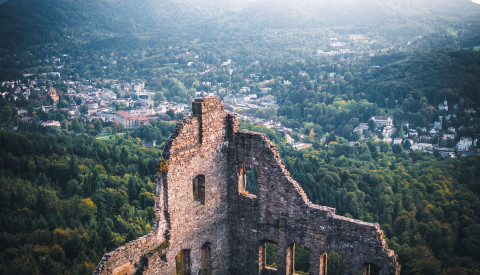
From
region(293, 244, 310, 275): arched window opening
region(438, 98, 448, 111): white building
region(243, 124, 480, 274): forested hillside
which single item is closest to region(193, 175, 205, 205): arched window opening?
region(293, 244, 310, 275): arched window opening

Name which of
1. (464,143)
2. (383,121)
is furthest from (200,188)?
(383,121)

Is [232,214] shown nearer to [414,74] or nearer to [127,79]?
[414,74]

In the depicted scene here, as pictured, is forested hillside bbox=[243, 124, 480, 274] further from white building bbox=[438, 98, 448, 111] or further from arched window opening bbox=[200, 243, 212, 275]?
white building bbox=[438, 98, 448, 111]

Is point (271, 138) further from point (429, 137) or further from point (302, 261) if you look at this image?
point (302, 261)

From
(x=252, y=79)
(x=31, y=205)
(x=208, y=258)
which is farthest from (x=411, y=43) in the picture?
(x=208, y=258)

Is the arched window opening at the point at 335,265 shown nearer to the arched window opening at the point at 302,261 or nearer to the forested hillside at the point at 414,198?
the arched window opening at the point at 302,261

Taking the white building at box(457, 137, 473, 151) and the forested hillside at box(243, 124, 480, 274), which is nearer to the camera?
the forested hillside at box(243, 124, 480, 274)
